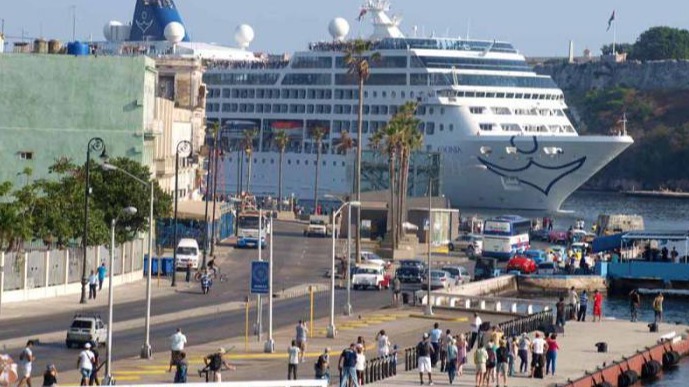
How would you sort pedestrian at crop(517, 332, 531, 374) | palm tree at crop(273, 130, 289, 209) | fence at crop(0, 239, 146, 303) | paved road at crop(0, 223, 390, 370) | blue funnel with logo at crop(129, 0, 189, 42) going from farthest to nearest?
blue funnel with logo at crop(129, 0, 189, 42)
palm tree at crop(273, 130, 289, 209)
fence at crop(0, 239, 146, 303)
paved road at crop(0, 223, 390, 370)
pedestrian at crop(517, 332, 531, 374)

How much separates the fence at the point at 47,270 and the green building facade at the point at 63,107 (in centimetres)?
1059

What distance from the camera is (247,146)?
16375 centimetres

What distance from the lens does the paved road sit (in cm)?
4947

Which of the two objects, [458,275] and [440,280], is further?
[458,275]

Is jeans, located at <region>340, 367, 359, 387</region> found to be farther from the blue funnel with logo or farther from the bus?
the blue funnel with logo

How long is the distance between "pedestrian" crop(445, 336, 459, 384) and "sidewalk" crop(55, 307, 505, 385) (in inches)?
109

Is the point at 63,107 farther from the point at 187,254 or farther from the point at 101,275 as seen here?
the point at 101,275

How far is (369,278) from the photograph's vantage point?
74125mm

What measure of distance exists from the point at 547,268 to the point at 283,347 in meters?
43.7

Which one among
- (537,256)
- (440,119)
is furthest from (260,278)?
(440,119)

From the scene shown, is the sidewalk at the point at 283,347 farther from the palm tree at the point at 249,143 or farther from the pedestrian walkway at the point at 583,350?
the palm tree at the point at 249,143

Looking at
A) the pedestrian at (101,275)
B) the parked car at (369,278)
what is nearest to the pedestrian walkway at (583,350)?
the parked car at (369,278)

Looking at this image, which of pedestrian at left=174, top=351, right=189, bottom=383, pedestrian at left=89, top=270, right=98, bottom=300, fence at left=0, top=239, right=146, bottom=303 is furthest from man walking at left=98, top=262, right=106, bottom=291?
pedestrian at left=174, top=351, right=189, bottom=383

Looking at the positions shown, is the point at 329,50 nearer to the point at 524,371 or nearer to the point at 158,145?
the point at 158,145
